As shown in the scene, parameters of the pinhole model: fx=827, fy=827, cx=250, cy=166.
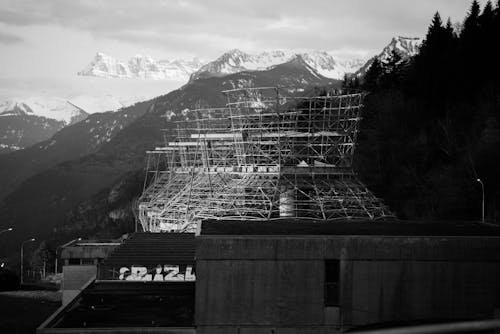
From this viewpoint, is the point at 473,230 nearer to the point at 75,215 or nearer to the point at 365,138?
the point at 365,138

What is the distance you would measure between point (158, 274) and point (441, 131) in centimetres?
3168

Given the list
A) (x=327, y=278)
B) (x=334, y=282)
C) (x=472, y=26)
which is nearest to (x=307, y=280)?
(x=327, y=278)

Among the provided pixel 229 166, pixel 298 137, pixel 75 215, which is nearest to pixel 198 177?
pixel 229 166

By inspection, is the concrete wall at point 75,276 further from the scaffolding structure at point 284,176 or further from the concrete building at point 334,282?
the concrete building at point 334,282

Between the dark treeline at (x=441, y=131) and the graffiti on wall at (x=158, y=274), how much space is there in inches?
776

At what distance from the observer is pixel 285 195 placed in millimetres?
54219

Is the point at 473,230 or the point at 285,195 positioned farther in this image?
the point at 285,195

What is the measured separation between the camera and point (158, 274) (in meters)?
36.2

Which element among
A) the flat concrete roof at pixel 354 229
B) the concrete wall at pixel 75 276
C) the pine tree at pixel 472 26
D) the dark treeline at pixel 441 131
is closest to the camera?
the flat concrete roof at pixel 354 229

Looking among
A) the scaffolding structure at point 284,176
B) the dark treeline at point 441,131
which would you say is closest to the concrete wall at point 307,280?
the dark treeline at point 441,131

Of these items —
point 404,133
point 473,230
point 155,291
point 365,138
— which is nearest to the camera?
point 473,230

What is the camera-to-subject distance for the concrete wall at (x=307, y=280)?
2555 cm

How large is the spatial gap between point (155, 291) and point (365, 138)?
141 ft

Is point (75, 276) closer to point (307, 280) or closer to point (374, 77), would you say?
point (307, 280)
